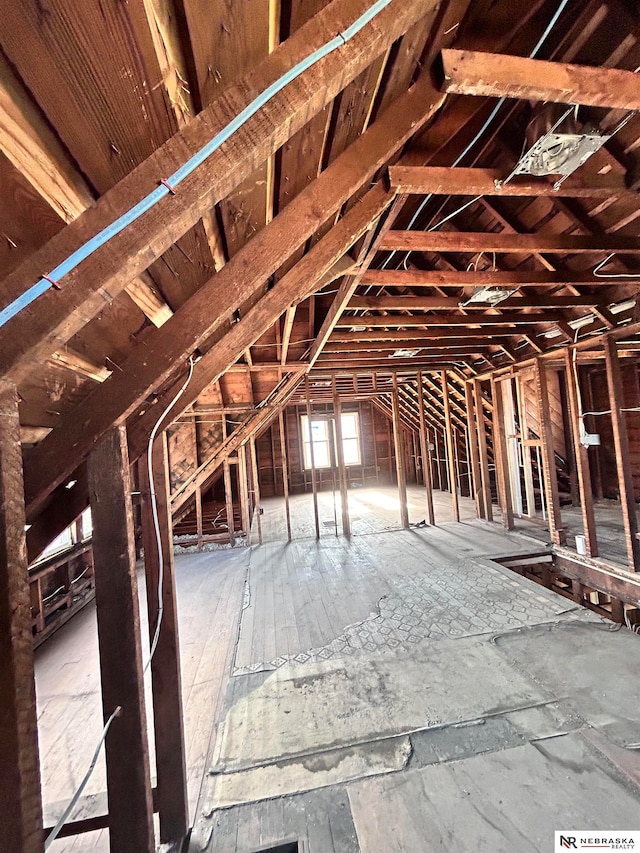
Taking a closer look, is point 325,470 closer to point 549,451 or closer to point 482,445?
point 482,445

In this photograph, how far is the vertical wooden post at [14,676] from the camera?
607 mm

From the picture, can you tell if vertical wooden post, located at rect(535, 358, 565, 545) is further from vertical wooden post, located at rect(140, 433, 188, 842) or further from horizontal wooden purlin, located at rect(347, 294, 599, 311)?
vertical wooden post, located at rect(140, 433, 188, 842)

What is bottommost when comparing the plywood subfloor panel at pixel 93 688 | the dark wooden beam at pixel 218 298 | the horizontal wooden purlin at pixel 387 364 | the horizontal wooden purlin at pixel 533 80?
the plywood subfloor panel at pixel 93 688

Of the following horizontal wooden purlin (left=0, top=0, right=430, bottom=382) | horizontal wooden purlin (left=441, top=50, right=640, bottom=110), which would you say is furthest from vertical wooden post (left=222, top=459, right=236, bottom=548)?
horizontal wooden purlin (left=441, top=50, right=640, bottom=110)

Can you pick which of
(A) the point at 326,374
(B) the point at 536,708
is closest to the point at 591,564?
(B) the point at 536,708

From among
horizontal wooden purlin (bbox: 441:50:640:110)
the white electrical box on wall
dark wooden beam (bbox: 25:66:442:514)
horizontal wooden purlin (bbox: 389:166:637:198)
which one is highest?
horizontal wooden purlin (bbox: 389:166:637:198)

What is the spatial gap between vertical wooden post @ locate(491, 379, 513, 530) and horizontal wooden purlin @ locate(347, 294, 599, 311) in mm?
2315

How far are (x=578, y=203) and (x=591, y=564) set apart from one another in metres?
3.75

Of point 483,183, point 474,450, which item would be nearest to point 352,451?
point 474,450

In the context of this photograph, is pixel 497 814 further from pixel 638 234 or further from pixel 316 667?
pixel 638 234

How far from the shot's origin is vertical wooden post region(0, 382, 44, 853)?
0.61m

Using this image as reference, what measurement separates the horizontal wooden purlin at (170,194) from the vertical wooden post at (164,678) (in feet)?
3.28

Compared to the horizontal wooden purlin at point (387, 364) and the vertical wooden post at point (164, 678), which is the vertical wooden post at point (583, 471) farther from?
the vertical wooden post at point (164, 678)

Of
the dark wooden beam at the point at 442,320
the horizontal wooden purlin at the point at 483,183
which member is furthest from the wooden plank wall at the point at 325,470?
the horizontal wooden purlin at the point at 483,183
